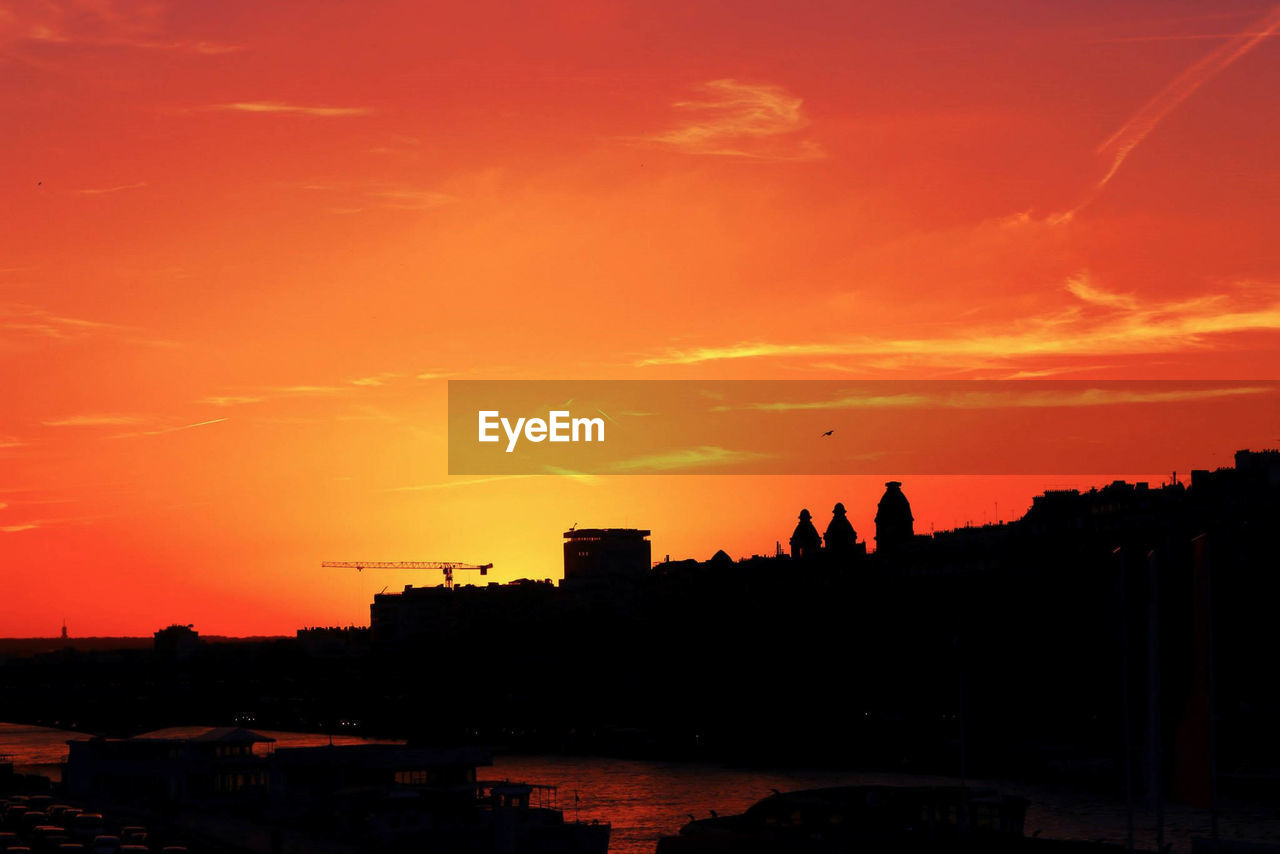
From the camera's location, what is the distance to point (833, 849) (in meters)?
67.8

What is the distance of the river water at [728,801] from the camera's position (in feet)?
375

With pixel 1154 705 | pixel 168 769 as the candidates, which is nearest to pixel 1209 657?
pixel 1154 705

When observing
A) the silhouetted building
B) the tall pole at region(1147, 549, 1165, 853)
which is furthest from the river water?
the tall pole at region(1147, 549, 1165, 853)

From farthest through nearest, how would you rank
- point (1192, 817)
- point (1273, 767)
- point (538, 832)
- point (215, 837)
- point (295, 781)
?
point (1273, 767) < point (1192, 817) < point (295, 781) < point (215, 837) < point (538, 832)

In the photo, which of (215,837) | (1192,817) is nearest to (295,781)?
(215,837)

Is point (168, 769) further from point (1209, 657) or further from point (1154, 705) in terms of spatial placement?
point (1209, 657)

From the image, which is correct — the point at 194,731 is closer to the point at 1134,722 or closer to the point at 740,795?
the point at 740,795

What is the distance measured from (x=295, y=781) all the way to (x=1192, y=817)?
68.9 m

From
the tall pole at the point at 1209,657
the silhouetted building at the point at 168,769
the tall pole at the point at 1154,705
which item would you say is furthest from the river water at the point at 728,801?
the tall pole at the point at 1209,657

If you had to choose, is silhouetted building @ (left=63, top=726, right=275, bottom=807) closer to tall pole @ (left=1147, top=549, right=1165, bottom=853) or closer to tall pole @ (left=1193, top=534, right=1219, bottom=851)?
tall pole @ (left=1147, top=549, right=1165, bottom=853)

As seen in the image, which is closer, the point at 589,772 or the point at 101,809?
the point at 101,809

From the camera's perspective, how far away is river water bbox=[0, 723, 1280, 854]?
114 meters

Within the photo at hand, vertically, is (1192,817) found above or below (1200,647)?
below

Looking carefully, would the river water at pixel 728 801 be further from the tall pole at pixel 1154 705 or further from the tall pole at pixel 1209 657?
the tall pole at pixel 1209 657
